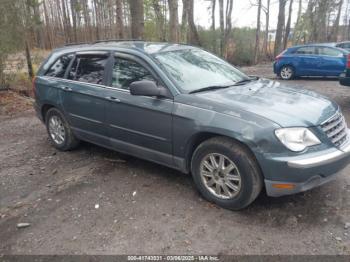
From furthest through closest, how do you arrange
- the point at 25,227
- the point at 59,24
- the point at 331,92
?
the point at 59,24 → the point at 331,92 → the point at 25,227

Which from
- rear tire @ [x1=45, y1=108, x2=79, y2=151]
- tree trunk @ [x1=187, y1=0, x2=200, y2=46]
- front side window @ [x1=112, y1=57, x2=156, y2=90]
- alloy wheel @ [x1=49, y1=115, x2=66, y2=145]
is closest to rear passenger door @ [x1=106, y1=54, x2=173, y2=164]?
front side window @ [x1=112, y1=57, x2=156, y2=90]

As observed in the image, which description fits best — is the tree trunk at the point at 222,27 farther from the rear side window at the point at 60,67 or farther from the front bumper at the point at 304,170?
the front bumper at the point at 304,170

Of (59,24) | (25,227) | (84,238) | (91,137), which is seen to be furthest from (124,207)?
(59,24)

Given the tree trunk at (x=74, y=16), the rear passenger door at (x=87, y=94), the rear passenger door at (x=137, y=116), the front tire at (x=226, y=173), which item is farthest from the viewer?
the tree trunk at (x=74, y=16)

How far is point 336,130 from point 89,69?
11.1ft

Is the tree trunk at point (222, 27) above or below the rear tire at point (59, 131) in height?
above

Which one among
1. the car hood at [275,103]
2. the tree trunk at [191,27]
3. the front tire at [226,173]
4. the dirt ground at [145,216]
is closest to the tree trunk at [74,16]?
the tree trunk at [191,27]

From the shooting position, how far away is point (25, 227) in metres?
3.43

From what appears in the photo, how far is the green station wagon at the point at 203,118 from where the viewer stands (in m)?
3.13

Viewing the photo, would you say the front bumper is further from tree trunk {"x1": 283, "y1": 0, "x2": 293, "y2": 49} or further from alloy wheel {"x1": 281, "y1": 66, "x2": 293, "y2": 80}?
tree trunk {"x1": 283, "y1": 0, "x2": 293, "y2": 49}

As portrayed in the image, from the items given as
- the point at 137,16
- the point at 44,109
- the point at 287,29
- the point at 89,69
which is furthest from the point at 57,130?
the point at 287,29

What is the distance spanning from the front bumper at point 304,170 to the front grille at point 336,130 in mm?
138

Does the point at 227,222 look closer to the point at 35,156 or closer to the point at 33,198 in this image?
the point at 33,198

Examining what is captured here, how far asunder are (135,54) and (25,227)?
238 cm
